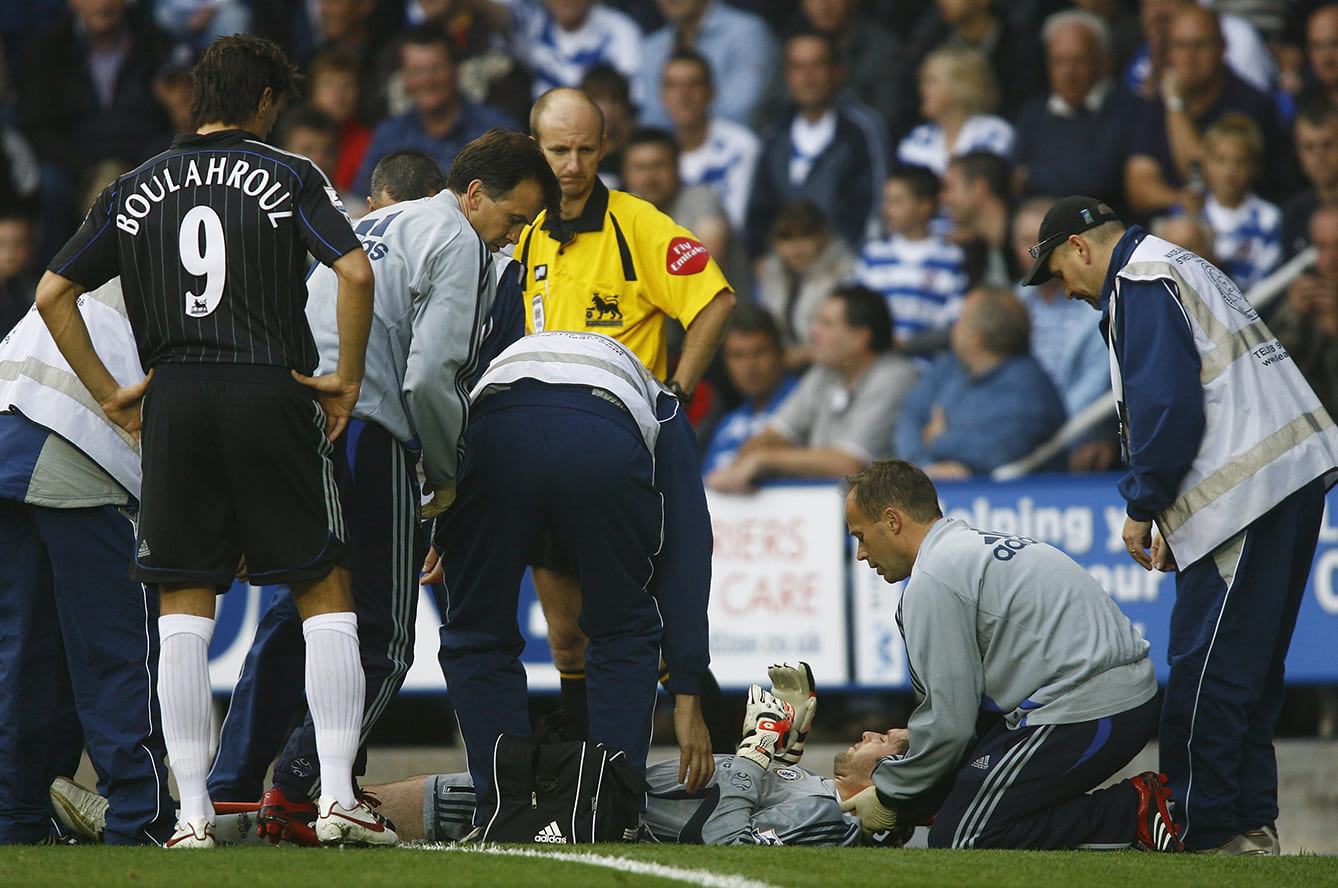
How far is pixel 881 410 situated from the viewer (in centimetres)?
911

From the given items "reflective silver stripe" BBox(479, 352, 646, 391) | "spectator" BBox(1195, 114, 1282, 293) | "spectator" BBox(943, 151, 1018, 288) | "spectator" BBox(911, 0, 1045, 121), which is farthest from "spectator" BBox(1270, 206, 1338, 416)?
"reflective silver stripe" BBox(479, 352, 646, 391)

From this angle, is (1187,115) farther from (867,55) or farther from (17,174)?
(17,174)

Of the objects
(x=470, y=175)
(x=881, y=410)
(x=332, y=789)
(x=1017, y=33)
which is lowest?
(x=332, y=789)

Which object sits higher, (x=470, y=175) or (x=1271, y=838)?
(x=470, y=175)

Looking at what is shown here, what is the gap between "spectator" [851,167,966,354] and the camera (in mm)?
9367

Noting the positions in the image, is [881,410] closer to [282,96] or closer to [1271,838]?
[1271,838]

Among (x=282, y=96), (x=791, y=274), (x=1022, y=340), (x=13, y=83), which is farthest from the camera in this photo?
(x=13, y=83)

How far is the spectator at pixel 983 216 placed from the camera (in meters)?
9.20

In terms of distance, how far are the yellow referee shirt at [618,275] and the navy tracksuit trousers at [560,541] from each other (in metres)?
1.56

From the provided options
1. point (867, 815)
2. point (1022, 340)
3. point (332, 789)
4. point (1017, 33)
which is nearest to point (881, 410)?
point (1022, 340)

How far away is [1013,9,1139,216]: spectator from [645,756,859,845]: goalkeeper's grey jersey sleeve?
5426mm

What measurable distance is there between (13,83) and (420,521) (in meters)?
8.73

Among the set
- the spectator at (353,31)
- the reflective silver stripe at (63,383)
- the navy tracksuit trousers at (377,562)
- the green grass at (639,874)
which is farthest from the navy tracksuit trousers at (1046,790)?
the spectator at (353,31)

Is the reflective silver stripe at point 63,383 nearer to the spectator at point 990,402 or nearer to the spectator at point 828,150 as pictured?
the spectator at point 990,402
